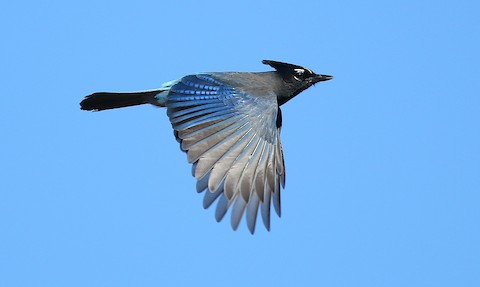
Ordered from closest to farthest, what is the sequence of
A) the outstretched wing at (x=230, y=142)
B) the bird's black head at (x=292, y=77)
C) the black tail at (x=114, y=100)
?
1. the outstretched wing at (x=230, y=142)
2. the black tail at (x=114, y=100)
3. the bird's black head at (x=292, y=77)

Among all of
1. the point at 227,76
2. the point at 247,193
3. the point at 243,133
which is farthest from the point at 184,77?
the point at 247,193

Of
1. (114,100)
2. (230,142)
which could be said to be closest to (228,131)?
(230,142)

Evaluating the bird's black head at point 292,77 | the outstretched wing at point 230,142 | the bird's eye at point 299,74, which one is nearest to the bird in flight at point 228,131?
the outstretched wing at point 230,142

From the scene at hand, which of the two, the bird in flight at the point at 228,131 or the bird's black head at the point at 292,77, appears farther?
the bird's black head at the point at 292,77

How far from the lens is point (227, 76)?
12.9 metres

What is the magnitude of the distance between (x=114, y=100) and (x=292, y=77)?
2.70 meters

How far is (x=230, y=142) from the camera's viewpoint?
1130 centimetres

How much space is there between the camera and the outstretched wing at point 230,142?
1073 centimetres

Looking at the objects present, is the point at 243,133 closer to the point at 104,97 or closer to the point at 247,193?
the point at 247,193

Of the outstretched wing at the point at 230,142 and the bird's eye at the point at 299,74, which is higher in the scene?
the bird's eye at the point at 299,74

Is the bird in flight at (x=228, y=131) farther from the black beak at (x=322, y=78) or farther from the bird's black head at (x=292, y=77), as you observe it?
the black beak at (x=322, y=78)

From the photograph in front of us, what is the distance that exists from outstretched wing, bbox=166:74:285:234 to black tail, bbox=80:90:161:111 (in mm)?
791

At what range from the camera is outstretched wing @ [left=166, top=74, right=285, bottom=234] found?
422 inches

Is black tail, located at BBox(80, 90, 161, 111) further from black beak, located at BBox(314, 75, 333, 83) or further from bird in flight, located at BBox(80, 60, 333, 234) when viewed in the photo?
black beak, located at BBox(314, 75, 333, 83)
